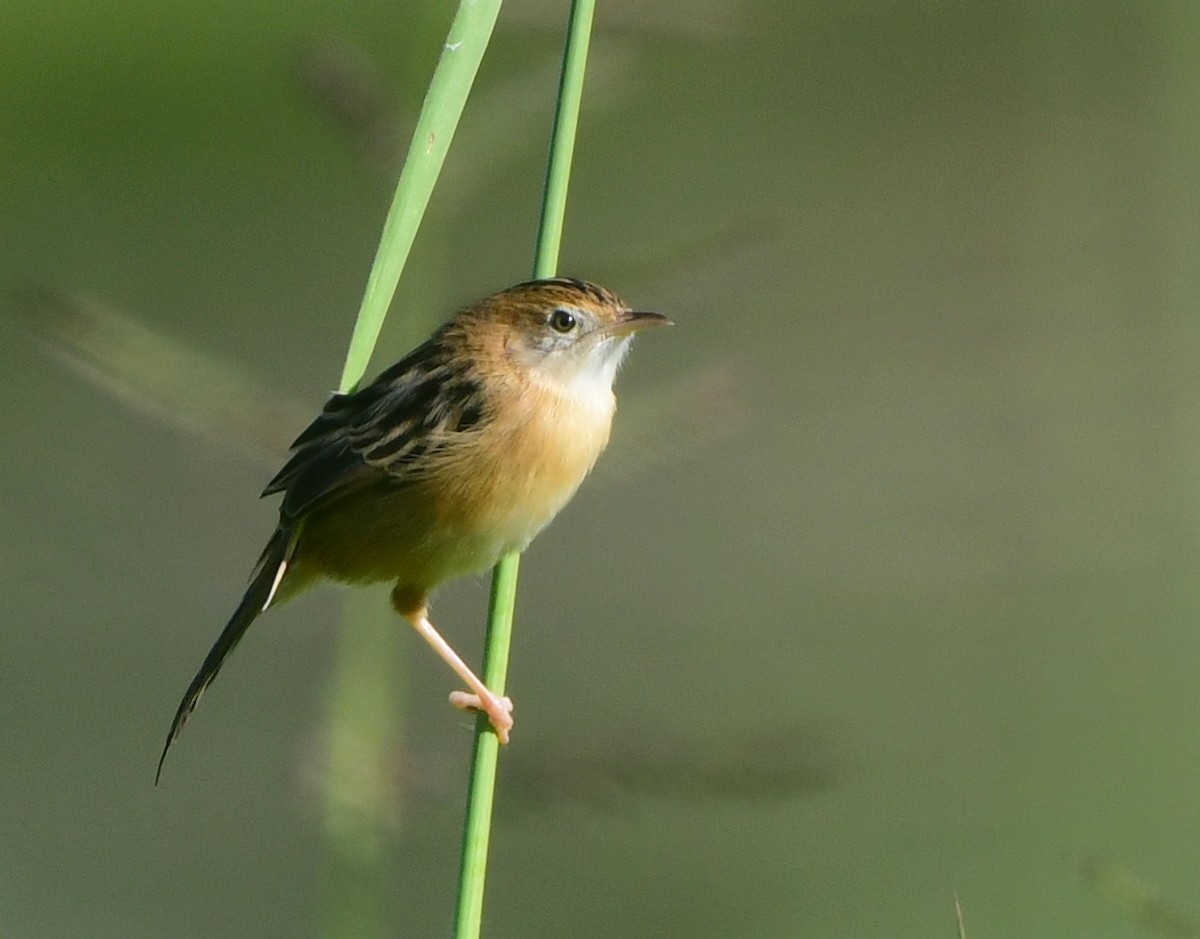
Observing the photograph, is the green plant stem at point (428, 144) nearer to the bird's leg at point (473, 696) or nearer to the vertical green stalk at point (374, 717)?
the vertical green stalk at point (374, 717)

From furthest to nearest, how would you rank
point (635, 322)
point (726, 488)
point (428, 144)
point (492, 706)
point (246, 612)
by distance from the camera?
1. point (726, 488)
2. point (635, 322)
3. point (246, 612)
4. point (492, 706)
5. point (428, 144)

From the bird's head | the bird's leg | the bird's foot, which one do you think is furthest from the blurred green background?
the bird's foot

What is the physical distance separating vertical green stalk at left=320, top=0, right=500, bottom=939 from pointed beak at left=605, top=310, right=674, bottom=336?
44 cm

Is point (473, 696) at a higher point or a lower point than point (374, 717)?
higher

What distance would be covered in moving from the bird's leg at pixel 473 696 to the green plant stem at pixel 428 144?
1.31 feet

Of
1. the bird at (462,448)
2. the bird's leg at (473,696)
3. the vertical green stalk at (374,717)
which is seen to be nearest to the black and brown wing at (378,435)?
the bird at (462,448)

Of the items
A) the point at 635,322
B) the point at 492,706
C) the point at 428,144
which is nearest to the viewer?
the point at 428,144

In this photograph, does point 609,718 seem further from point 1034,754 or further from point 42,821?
point 42,821

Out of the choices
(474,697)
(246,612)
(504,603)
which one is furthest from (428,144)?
(474,697)

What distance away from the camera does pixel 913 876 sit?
Answer: 177 inches

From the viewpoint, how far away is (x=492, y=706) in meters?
1.61

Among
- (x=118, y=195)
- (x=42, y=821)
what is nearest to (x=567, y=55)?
(x=42, y=821)

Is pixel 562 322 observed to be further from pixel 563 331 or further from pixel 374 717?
pixel 374 717

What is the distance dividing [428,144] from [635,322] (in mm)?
498
